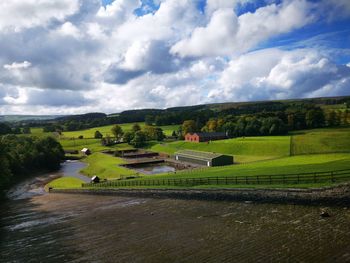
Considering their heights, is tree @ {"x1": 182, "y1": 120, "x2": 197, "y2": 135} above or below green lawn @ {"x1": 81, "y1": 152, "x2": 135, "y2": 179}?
above

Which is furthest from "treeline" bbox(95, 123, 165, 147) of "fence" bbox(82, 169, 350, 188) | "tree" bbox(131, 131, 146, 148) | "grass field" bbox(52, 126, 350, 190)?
"fence" bbox(82, 169, 350, 188)

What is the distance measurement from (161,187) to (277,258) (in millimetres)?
27167

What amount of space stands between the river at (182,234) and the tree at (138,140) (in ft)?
309

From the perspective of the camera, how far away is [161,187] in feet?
154

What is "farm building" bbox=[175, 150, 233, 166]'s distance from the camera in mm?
79312

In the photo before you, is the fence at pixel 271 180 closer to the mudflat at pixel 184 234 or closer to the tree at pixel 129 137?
the mudflat at pixel 184 234

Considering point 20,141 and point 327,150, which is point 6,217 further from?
point 20,141

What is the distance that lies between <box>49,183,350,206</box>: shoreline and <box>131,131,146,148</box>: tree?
290ft

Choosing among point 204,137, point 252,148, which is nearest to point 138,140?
point 204,137

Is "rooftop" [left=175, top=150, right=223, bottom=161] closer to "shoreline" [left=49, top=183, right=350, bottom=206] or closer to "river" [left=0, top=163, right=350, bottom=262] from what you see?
"shoreline" [left=49, top=183, right=350, bottom=206]

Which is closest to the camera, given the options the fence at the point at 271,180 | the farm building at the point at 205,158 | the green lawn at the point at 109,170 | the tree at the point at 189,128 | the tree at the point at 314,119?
the fence at the point at 271,180

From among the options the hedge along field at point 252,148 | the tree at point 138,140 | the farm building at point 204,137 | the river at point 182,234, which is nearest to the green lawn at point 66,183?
the river at point 182,234

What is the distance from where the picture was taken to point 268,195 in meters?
34.2

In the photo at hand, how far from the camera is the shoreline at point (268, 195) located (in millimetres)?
29812
